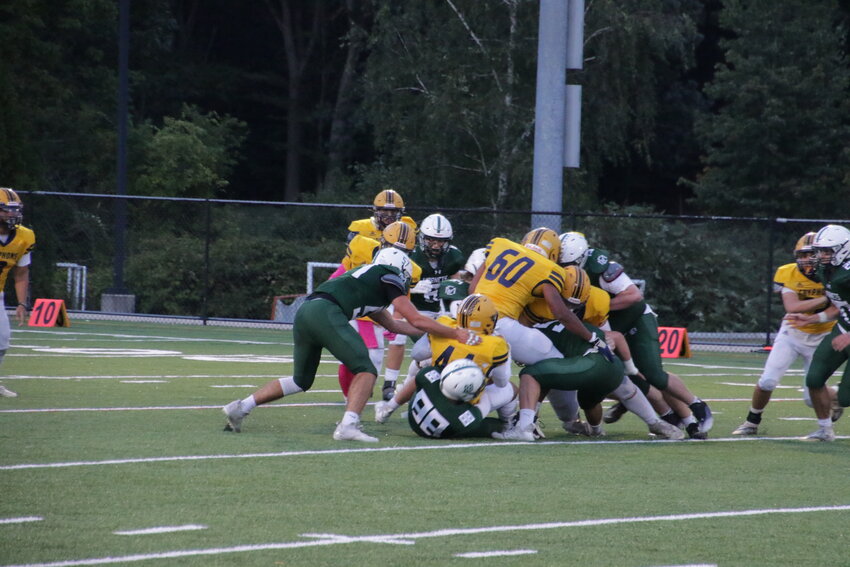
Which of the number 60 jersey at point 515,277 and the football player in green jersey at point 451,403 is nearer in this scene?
the football player in green jersey at point 451,403

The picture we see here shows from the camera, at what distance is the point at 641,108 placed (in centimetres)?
3509

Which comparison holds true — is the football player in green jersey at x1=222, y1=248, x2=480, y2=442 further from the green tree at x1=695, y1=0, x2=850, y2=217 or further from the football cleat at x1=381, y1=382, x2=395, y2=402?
the green tree at x1=695, y1=0, x2=850, y2=217

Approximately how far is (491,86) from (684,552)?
92.7 feet

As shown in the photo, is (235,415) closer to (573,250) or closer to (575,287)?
(575,287)

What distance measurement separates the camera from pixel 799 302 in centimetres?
1110

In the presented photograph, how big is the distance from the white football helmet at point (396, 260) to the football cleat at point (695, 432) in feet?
7.84

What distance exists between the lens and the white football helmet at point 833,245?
9984mm

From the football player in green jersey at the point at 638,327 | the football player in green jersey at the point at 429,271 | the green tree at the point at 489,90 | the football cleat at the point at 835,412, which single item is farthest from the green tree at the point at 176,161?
the football player in green jersey at the point at 638,327

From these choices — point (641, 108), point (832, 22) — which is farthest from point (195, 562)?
point (832, 22)

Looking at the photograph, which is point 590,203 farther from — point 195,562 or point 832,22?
point 195,562

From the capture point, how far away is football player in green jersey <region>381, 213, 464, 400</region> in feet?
39.9

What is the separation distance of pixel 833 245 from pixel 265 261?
1746 cm

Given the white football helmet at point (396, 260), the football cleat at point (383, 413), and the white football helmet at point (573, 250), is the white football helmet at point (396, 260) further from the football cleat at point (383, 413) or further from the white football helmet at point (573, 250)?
the football cleat at point (383, 413)

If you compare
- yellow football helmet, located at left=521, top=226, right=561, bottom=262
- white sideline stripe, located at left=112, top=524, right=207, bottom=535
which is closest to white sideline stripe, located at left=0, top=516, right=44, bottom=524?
white sideline stripe, located at left=112, top=524, right=207, bottom=535
